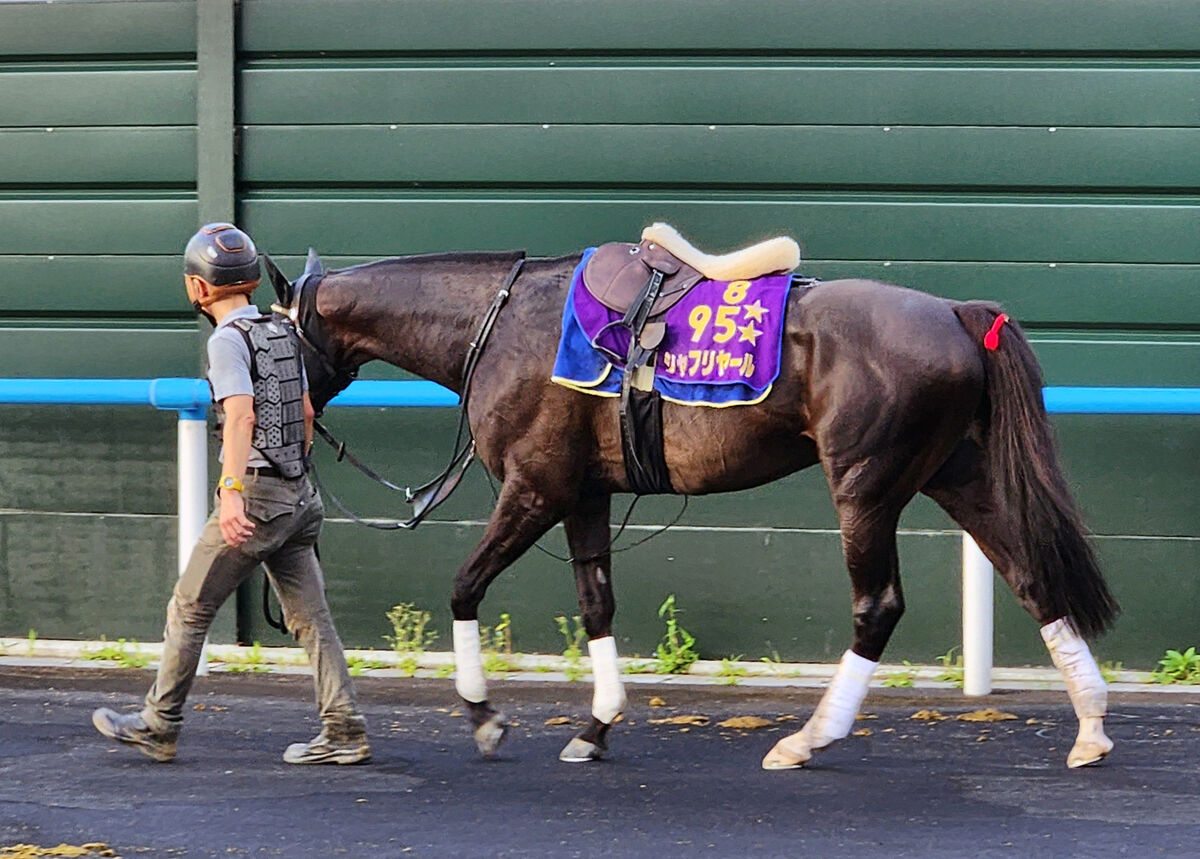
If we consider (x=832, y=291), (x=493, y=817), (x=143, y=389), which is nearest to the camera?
(x=493, y=817)

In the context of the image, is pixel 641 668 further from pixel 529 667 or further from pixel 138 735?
pixel 138 735

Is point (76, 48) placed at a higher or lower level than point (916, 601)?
higher

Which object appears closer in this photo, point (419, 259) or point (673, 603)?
point (419, 259)

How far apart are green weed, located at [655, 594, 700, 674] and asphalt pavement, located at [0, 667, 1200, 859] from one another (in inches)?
18.6

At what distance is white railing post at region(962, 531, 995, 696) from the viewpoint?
7.58 m

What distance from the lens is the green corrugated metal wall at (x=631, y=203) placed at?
820 centimetres

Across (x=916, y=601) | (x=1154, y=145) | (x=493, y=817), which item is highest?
(x=1154, y=145)

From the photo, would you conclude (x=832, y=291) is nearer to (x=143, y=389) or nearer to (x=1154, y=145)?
(x=1154, y=145)

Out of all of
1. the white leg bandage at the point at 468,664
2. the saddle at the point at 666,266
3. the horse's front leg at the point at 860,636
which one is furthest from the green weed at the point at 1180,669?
the white leg bandage at the point at 468,664

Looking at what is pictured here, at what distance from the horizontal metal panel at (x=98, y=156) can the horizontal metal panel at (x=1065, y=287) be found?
306 centimetres

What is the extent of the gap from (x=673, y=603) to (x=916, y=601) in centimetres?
110

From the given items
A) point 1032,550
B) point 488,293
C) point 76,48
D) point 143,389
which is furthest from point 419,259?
point 76,48

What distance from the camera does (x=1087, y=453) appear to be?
26.9 ft

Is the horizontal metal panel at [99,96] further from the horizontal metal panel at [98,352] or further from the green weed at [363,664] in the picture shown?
the green weed at [363,664]
